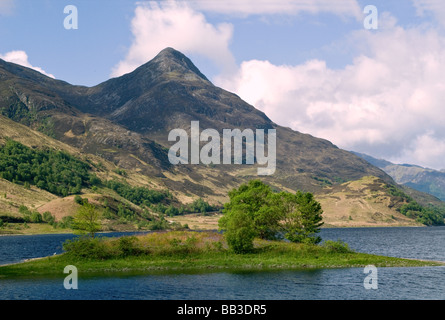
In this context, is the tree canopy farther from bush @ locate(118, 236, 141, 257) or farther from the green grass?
bush @ locate(118, 236, 141, 257)

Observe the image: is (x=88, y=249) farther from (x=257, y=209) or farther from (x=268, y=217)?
(x=257, y=209)

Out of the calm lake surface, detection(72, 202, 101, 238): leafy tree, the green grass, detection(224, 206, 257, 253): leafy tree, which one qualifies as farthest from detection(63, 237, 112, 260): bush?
detection(224, 206, 257, 253): leafy tree

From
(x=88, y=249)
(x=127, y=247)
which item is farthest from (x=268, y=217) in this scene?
(x=88, y=249)

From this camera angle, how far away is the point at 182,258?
333 ft

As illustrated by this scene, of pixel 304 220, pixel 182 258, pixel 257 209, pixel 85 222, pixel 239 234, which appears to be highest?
pixel 257 209

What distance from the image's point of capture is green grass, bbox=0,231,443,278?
9431 centimetres

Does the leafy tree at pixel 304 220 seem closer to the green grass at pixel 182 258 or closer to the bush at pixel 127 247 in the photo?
the green grass at pixel 182 258

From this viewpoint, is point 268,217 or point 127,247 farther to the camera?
point 268,217

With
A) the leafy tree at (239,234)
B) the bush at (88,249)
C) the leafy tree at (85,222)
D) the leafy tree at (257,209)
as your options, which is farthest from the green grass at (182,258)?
the leafy tree at (257,209)
